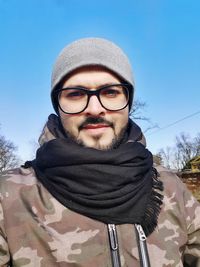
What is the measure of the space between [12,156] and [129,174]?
4599cm

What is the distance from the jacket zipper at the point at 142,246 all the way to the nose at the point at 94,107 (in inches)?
20.3

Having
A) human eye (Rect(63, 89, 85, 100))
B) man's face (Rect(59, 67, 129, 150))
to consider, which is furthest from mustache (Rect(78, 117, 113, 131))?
human eye (Rect(63, 89, 85, 100))

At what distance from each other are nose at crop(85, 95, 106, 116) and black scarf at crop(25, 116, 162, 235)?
0.52 feet

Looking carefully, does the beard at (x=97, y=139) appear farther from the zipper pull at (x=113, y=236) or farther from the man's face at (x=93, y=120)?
the zipper pull at (x=113, y=236)

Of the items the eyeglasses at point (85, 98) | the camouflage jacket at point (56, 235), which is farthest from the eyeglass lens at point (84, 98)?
the camouflage jacket at point (56, 235)

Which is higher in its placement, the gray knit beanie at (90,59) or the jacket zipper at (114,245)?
the gray knit beanie at (90,59)

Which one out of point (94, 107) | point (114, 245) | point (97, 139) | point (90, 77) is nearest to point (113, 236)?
point (114, 245)

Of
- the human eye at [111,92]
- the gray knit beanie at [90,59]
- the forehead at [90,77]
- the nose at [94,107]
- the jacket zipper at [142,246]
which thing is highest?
the gray knit beanie at [90,59]

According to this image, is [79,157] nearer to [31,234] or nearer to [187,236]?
[31,234]

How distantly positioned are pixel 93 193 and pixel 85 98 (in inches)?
16.4

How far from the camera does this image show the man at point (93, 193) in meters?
1.55

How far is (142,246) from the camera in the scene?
1.59 metres

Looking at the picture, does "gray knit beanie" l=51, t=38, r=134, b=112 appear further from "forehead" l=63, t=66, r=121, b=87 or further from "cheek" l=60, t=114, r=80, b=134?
"cheek" l=60, t=114, r=80, b=134

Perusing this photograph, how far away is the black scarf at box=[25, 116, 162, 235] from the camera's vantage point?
161 centimetres
